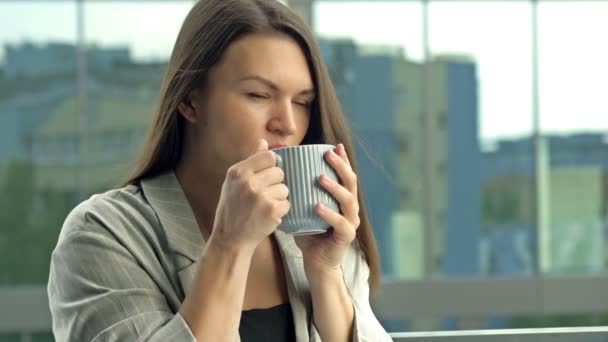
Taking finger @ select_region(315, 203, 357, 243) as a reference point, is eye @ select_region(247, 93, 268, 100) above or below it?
above

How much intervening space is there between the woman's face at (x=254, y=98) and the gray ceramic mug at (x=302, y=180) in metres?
0.12

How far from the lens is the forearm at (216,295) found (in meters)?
1.21

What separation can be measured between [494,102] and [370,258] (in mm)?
5187

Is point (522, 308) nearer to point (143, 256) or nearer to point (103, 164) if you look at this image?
point (103, 164)

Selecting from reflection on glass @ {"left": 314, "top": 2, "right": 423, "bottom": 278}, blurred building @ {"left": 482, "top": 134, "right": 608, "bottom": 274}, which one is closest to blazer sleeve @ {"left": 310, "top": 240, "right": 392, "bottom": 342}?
reflection on glass @ {"left": 314, "top": 2, "right": 423, "bottom": 278}

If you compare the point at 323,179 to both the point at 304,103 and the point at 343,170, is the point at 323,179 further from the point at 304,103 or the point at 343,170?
the point at 304,103

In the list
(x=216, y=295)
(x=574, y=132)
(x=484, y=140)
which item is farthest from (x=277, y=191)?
(x=574, y=132)

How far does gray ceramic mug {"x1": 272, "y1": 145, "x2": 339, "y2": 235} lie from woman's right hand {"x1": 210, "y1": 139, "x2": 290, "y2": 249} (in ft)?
0.06

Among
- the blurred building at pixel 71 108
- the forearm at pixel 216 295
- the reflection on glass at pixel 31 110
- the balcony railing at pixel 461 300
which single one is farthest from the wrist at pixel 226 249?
the reflection on glass at pixel 31 110

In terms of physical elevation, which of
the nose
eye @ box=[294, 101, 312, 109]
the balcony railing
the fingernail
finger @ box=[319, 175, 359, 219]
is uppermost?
eye @ box=[294, 101, 312, 109]

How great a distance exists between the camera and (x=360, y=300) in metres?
1.48

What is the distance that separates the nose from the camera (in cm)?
136

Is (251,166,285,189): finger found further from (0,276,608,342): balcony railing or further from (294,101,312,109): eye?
(0,276,608,342): balcony railing

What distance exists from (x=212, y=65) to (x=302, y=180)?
260 mm
